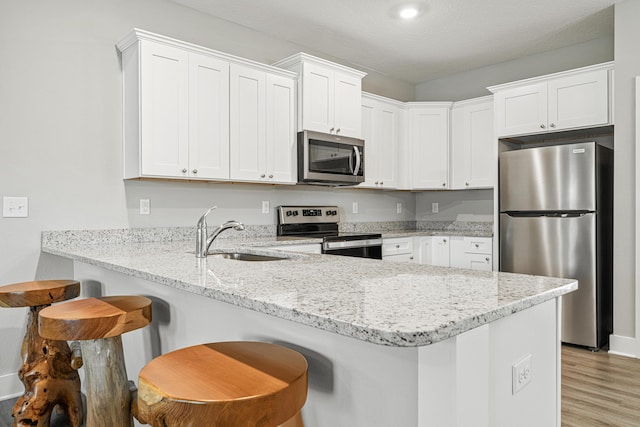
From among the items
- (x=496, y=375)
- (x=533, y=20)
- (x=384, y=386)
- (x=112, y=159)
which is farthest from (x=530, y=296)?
(x=533, y=20)

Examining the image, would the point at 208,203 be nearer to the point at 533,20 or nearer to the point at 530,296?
the point at 530,296

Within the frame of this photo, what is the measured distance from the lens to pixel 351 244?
3.77m

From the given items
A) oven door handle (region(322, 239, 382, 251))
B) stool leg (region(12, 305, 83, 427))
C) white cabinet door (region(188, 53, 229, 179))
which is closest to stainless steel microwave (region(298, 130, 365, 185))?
oven door handle (region(322, 239, 382, 251))

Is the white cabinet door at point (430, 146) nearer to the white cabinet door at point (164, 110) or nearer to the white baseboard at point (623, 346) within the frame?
the white baseboard at point (623, 346)

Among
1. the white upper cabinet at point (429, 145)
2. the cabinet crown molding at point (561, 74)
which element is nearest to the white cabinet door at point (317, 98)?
the white upper cabinet at point (429, 145)

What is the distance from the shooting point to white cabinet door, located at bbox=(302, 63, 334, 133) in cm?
369

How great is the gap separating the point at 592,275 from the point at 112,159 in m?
3.65

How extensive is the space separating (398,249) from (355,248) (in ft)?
2.27

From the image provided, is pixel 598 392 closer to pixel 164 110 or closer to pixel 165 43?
pixel 164 110

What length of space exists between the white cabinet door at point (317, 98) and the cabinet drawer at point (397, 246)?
122 centimetres

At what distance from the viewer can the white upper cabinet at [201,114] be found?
2.88 m

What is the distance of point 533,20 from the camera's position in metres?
3.67

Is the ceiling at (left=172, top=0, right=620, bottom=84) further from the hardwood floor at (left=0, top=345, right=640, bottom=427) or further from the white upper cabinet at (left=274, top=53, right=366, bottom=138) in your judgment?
the hardwood floor at (left=0, top=345, right=640, bottom=427)

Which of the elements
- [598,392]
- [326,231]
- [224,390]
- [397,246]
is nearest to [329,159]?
[326,231]
